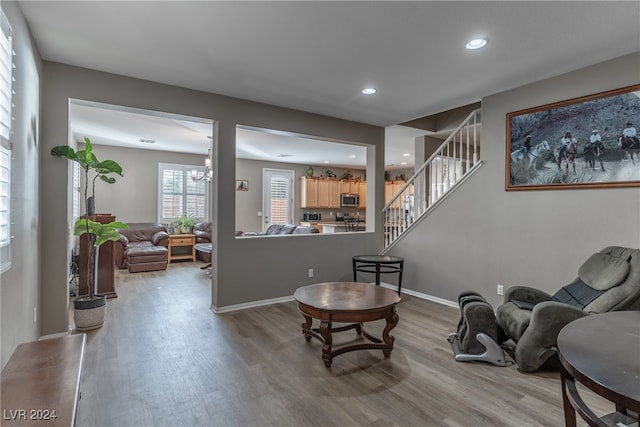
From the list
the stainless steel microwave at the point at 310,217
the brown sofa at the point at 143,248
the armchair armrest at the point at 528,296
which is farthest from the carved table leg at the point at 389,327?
the stainless steel microwave at the point at 310,217

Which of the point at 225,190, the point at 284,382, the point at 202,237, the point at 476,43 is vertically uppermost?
the point at 476,43

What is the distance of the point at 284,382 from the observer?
2371 mm

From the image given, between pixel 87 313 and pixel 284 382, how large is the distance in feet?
7.72

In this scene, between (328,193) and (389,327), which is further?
(328,193)

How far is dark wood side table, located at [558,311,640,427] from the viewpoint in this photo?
91cm

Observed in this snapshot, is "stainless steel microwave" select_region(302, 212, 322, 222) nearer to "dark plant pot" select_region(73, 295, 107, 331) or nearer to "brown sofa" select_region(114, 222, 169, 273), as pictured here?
"brown sofa" select_region(114, 222, 169, 273)

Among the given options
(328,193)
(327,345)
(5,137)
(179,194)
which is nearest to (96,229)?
(5,137)

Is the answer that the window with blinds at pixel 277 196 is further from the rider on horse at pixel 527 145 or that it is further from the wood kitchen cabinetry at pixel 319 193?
the rider on horse at pixel 527 145

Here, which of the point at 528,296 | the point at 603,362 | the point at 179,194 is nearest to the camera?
the point at 603,362

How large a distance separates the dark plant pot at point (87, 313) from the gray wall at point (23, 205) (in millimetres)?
423

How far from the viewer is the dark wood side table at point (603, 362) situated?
91cm

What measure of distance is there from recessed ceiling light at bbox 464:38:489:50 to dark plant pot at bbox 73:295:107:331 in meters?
4.34

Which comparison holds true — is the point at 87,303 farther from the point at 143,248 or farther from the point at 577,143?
the point at 577,143

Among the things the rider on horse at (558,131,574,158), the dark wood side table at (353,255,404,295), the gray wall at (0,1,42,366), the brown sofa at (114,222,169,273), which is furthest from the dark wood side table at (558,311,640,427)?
the brown sofa at (114,222,169,273)
